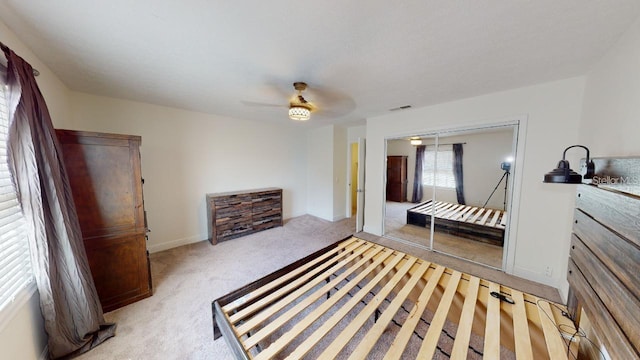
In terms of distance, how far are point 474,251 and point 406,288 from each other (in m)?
2.16

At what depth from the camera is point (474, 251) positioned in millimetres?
2975

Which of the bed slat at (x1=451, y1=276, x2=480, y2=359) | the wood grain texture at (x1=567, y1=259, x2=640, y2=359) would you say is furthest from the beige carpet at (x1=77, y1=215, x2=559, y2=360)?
the wood grain texture at (x1=567, y1=259, x2=640, y2=359)

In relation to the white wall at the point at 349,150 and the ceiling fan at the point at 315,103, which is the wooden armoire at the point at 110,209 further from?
the white wall at the point at 349,150

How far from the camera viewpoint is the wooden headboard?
2.58 ft

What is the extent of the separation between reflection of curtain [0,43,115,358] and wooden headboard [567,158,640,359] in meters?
3.11

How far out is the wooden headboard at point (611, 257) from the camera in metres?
0.79

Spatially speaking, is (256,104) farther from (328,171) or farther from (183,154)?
(328,171)

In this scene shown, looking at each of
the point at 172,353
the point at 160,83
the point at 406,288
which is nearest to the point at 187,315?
the point at 172,353

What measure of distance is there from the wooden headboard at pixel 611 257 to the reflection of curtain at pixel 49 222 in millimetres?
3106

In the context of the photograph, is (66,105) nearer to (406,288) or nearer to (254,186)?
(254,186)

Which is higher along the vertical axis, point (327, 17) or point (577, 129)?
point (327, 17)

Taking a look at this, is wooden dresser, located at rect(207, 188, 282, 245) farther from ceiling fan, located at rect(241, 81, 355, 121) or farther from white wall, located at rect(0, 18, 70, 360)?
white wall, located at rect(0, 18, 70, 360)

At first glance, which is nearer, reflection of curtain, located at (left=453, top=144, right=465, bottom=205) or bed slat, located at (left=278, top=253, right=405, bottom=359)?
bed slat, located at (left=278, top=253, right=405, bottom=359)

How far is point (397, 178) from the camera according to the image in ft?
12.9
